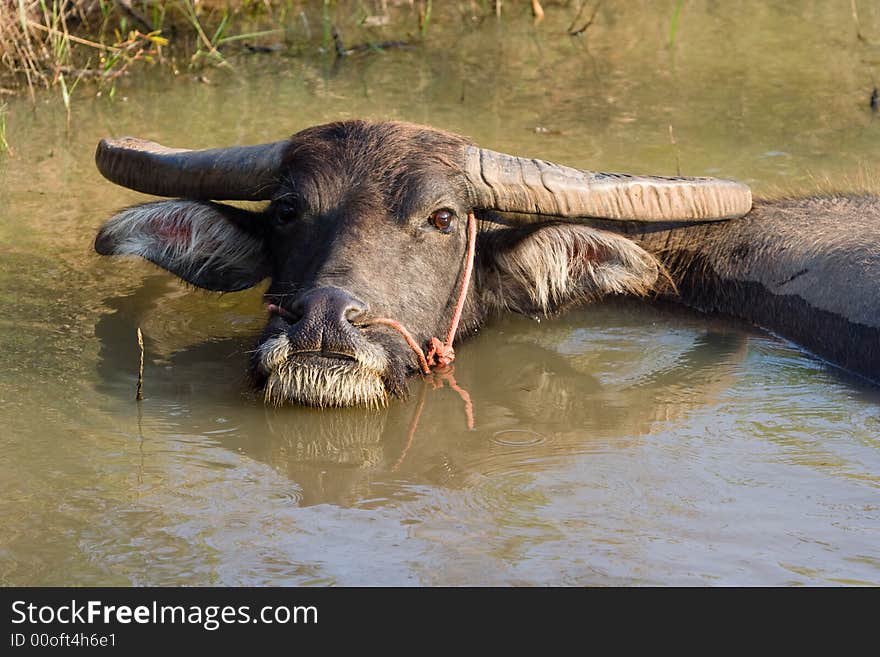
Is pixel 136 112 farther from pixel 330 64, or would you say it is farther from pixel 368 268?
pixel 368 268

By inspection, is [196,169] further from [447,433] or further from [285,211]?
[447,433]

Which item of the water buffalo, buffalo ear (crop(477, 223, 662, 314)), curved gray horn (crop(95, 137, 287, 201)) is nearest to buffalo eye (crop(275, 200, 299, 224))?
the water buffalo

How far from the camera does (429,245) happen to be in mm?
4391

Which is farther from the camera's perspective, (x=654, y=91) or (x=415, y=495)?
(x=654, y=91)

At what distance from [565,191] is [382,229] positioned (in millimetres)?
639

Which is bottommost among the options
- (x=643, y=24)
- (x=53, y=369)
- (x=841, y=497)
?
(x=53, y=369)

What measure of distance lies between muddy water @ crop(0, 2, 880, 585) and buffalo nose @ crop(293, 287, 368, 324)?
35 centimetres

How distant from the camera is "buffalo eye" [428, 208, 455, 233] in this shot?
4.42 meters

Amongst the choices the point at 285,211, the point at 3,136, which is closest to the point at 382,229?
the point at 285,211

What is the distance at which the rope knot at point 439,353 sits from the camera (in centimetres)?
436

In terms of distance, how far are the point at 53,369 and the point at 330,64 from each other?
154 inches

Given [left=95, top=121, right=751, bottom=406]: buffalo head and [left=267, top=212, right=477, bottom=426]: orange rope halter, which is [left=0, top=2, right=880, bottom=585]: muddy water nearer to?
[left=267, top=212, right=477, bottom=426]: orange rope halter
